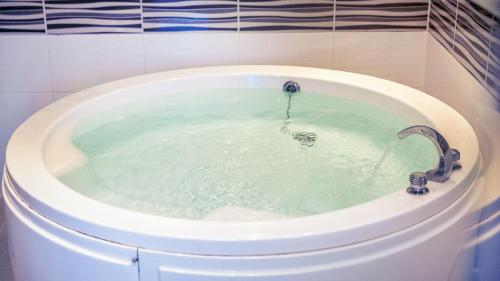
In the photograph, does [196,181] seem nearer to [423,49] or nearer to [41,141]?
[41,141]

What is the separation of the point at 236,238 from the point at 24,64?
1.88 meters

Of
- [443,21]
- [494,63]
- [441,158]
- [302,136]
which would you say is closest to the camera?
[441,158]

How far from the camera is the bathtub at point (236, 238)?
189 cm

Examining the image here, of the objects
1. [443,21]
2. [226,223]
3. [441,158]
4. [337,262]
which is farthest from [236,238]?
[443,21]

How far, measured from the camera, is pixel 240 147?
9.19 feet

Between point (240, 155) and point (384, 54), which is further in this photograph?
point (384, 54)

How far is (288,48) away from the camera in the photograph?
3.42 m

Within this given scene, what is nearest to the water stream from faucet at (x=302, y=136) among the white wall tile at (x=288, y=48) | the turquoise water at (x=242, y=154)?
the turquoise water at (x=242, y=154)

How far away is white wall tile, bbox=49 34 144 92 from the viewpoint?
3.38 meters

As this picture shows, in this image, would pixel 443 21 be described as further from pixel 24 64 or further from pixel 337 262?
pixel 24 64

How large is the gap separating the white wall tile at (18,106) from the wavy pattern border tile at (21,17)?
0.29m

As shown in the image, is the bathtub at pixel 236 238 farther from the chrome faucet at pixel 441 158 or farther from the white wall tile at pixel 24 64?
the white wall tile at pixel 24 64

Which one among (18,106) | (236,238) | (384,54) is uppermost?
(384,54)

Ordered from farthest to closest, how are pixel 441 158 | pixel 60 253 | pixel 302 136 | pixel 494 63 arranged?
pixel 302 136, pixel 494 63, pixel 441 158, pixel 60 253
